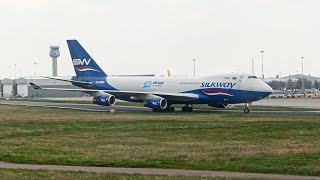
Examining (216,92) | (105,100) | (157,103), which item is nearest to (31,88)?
(105,100)

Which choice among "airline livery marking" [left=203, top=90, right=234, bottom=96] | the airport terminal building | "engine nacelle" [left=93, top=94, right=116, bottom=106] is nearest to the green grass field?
"airline livery marking" [left=203, top=90, right=234, bottom=96]

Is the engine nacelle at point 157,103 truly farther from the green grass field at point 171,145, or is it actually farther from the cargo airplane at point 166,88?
the green grass field at point 171,145

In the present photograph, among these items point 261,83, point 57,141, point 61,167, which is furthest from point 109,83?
point 61,167

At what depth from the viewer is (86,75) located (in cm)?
6806

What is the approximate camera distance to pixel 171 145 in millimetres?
27516

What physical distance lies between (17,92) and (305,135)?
129 m

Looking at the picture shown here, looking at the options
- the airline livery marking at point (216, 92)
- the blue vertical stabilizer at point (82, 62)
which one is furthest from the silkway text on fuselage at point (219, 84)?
the blue vertical stabilizer at point (82, 62)

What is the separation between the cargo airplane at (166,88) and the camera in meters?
55.9

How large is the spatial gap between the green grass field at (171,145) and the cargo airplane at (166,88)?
16386 mm

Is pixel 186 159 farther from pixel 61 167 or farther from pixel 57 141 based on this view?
pixel 57 141

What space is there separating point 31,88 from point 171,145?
121107 mm

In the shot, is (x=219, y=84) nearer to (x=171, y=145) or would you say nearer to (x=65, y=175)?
(x=171, y=145)

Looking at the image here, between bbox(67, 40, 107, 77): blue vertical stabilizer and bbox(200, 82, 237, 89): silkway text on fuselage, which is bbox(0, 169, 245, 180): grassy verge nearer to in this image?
bbox(200, 82, 237, 89): silkway text on fuselage

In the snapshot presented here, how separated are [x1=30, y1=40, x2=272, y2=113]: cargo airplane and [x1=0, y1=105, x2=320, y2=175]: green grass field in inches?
645
